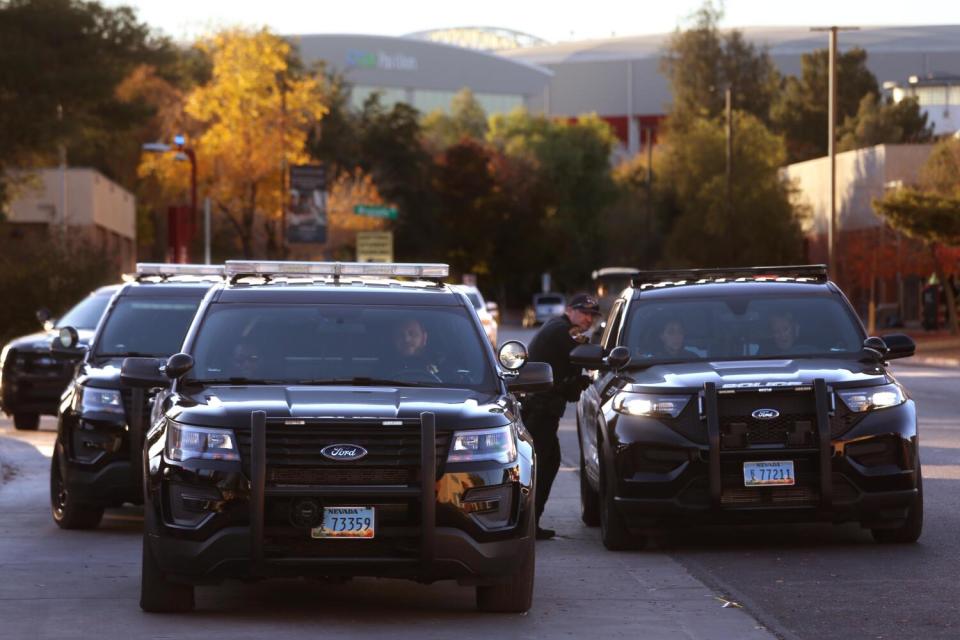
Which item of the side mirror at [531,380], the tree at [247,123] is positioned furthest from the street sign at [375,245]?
the side mirror at [531,380]

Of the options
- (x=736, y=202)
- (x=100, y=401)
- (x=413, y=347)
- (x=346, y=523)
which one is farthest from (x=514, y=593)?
(x=736, y=202)

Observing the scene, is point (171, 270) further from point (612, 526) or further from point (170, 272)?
point (612, 526)

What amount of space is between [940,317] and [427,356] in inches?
2434

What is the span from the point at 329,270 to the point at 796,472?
3.30 m

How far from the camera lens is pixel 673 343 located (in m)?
14.3

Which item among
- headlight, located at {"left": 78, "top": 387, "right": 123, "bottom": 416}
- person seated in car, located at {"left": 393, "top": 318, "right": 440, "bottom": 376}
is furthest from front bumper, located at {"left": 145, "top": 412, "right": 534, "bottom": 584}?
headlight, located at {"left": 78, "top": 387, "right": 123, "bottom": 416}

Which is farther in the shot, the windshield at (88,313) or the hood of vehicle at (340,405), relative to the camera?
the windshield at (88,313)

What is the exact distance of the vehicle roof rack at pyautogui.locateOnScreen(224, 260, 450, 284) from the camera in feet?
38.6

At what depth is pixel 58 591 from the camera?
11.3 metres

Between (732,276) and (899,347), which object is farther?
(732,276)

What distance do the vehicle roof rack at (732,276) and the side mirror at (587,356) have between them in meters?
0.93

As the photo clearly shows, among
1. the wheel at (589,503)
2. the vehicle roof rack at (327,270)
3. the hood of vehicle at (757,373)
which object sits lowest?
the wheel at (589,503)

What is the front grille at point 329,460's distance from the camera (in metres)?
9.78

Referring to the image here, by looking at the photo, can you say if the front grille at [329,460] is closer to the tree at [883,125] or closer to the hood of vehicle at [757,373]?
the hood of vehicle at [757,373]
